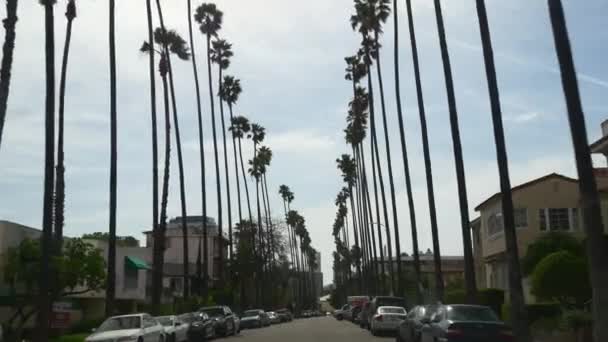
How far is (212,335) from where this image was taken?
36625 mm

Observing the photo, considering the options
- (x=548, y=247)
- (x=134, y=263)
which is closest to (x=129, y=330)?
(x=548, y=247)

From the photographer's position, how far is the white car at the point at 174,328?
2872 cm

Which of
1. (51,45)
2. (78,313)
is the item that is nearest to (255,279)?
(78,313)

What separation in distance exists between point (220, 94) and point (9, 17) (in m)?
43.5

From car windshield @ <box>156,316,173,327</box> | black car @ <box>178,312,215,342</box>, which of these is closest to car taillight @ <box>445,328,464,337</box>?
car windshield @ <box>156,316,173,327</box>

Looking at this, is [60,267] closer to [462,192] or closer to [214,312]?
[214,312]

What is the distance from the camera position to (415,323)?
21.7m

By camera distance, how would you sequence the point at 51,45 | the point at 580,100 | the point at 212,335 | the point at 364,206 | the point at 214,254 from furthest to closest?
the point at 214,254 → the point at 364,206 → the point at 212,335 → the point at 51,45 → the point at 580,100

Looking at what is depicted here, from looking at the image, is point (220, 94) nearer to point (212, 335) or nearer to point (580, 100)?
point (212, 335)

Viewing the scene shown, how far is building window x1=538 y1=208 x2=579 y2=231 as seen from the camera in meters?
41.8

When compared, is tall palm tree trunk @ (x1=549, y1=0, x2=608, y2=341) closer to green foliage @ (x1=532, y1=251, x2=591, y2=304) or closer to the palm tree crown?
green foliage @ (x1=532, y1=251, x2=591, y2=304)

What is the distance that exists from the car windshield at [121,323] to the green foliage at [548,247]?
764 inches

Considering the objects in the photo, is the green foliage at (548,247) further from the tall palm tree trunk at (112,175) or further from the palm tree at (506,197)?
the tall palm tree trunk at (112,175)

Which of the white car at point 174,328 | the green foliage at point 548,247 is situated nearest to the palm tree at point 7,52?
the white car at point 174,328
